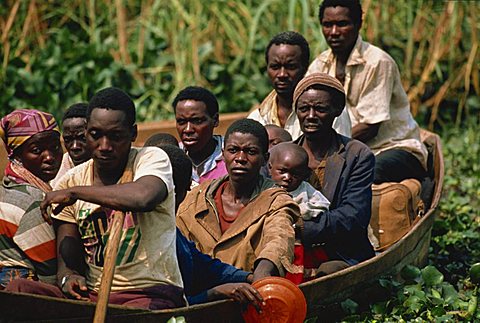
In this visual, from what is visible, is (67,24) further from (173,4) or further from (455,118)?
(455,118)

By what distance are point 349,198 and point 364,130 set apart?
1.12m

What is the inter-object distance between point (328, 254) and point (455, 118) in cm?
548

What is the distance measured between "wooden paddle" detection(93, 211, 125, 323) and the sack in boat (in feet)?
7.38

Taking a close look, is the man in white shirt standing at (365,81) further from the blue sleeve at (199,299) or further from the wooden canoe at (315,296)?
the blue sleeve at (199,299)

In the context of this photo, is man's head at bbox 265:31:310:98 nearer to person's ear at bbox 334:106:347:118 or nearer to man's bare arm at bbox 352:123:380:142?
man's bare arm at bbox 352:123:380:142

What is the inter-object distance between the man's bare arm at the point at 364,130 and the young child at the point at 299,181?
117cm

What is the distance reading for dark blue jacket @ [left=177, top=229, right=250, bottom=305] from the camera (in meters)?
4.55

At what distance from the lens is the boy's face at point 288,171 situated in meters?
5.07

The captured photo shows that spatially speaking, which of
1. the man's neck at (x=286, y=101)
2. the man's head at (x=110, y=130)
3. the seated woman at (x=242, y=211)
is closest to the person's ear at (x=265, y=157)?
the seated woman at (x=242, y=211)

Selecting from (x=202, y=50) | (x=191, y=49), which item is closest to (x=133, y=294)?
(x=191, y=49)

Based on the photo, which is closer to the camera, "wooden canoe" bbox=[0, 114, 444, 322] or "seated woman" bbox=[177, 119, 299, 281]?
"wooden canoe" bbox=[0, 114, 444, 322]

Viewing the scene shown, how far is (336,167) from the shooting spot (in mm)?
5305

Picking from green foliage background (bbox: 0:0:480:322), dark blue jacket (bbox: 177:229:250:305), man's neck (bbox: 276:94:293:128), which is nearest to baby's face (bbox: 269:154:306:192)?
dark blue jacket (bbox: 177:229:250:305)

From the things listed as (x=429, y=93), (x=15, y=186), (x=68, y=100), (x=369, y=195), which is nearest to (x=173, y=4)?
(x=68, y=100)
